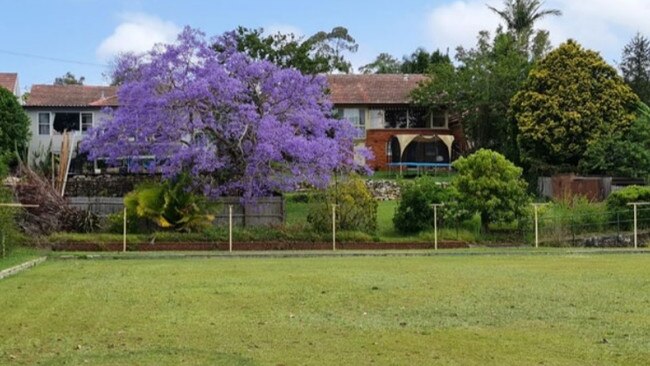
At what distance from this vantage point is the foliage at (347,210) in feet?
94.6

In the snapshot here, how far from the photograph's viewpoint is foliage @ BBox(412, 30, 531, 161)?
4756cm

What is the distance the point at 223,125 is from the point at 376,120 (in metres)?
25.9

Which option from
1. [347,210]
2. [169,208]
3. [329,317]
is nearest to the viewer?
[329,317]

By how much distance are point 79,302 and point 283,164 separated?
2011 centimetres

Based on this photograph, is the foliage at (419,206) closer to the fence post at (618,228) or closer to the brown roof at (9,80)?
the fence post at (618,228)

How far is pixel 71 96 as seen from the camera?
5641 cm

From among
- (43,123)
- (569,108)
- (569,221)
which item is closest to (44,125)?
(43,123)

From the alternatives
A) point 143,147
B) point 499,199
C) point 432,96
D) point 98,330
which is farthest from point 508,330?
point 432,96

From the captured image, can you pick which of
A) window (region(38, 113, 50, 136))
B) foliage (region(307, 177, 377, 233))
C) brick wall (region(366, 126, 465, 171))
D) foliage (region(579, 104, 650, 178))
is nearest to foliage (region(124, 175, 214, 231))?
foliage (region(307, 177, 377, 233))

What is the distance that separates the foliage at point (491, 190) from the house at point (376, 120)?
23964 mm

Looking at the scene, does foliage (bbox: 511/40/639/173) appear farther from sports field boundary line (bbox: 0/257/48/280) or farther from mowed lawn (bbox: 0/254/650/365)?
sports field boundary line (bbox: 0/257/48/280)

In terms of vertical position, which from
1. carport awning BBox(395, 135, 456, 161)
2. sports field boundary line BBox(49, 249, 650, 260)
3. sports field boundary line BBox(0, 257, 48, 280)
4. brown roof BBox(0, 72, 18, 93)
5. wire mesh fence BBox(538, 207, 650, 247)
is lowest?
sports field boundary line BBox(49, 249, 650, 260)

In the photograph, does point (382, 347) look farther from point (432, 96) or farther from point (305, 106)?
point (432, 96)

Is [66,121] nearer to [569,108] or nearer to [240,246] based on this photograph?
[240,246]
